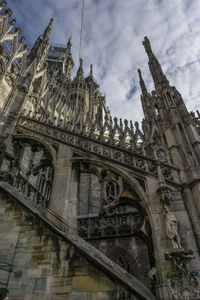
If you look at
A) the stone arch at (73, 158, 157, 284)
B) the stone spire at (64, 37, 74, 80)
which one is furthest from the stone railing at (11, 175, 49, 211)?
the stone spire at (64, 37, 74, 80)

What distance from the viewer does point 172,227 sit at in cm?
579

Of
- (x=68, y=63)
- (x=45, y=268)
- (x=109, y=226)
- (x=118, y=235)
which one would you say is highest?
(x=68, y=63)

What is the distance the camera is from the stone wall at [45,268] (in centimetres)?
487

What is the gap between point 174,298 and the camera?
15.5ft

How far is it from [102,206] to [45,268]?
13.2 feet

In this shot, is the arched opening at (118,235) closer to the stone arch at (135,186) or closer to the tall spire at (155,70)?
the stone arch at (135,186)

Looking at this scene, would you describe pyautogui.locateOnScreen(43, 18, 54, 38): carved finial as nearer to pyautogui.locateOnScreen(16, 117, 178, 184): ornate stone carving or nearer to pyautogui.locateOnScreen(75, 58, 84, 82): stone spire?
pyautogui.locateOnScreen(75, 58, 84, 82): stone spire

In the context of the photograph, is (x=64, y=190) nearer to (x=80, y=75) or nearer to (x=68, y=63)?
(x=80, y=75)

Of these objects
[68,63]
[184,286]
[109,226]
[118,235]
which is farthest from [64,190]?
[68,63]

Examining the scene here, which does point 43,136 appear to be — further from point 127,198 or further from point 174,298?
point 174,298

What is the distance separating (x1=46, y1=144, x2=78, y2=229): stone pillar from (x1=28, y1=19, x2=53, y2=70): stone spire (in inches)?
385

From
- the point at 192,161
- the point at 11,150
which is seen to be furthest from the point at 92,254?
the point at 11,150

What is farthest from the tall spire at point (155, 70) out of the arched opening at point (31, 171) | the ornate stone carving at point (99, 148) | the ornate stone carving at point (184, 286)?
the ornate stone carving at point (184, 286)

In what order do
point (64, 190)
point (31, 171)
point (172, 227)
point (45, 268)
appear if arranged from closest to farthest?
point (45, 268) → point (172, 227) → point (64, 190) → point (31, 171)
